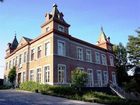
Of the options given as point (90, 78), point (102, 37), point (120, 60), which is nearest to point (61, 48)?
point (90, 78)

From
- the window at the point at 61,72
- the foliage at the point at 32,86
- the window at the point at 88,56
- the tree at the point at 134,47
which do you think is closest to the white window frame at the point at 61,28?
the window at the point at 61,72

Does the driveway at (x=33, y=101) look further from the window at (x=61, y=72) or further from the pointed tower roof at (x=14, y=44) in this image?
the pointed tower roof at (x=14, y=44)

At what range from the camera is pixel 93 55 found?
34.3 m

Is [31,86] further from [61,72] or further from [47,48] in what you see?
[47,48]

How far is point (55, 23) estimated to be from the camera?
2755cm

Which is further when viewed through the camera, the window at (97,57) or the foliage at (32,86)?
the window at (97,57)

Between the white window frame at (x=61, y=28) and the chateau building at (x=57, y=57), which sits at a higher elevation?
the white window frame at (x=61, y=28)

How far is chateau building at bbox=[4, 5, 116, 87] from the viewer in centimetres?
2584

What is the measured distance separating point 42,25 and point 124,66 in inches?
1072

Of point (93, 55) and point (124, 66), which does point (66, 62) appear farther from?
point (124, 66)

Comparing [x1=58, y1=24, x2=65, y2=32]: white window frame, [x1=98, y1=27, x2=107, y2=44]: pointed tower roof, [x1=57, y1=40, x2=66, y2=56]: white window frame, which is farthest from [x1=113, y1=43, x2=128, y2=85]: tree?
[x1=58, y1=24, x2=65, y2=32]: white window frame

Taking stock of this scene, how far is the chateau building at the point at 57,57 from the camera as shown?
25.8 metres

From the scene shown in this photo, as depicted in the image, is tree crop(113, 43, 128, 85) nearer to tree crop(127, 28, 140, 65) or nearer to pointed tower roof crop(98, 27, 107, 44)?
tree crop(127, 28, 140, 65)

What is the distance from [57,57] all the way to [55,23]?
17.1 ft
